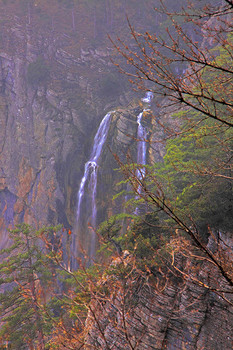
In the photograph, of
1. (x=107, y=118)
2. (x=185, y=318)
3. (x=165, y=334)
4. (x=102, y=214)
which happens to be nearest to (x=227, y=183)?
(x=185, y=318)

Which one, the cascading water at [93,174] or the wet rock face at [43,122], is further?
the wet rock face at [43,122]

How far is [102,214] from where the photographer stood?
63.8 ft

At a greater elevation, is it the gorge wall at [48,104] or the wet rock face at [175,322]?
the gorge wall at [48,104]

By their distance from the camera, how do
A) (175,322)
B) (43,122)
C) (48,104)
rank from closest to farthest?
(175,322) → (43,122) → (48,104)

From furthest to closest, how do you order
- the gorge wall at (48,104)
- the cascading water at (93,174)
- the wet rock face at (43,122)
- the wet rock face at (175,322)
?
the gorge wall at (48,104) → the wet rock face at (43,122) → the cascading water at (93,174) → the wet rock face at (175,322)

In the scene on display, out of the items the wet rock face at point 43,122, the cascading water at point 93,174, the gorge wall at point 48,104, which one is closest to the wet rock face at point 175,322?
the cascading water at point 93,174

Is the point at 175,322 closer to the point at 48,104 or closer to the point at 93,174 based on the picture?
the point at 93,174

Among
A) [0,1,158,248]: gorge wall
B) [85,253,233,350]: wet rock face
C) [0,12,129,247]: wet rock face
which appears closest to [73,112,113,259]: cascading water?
[0,1,158,248]: gorge wall

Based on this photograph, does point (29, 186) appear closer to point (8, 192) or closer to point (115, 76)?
point (8, 192)

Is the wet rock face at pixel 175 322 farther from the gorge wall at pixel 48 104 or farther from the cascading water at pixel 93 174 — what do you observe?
the gorge wall at pixel 48 104

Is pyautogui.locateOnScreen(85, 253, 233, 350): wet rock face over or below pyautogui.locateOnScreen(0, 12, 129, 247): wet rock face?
below

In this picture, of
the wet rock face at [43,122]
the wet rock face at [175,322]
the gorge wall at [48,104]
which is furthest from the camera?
the gorge wall at [48,104]

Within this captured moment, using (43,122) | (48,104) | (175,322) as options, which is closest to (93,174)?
(43,122)

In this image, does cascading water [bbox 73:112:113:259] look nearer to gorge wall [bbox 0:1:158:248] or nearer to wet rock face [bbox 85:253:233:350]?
gorge wall [bbox 0:1:158:248]
